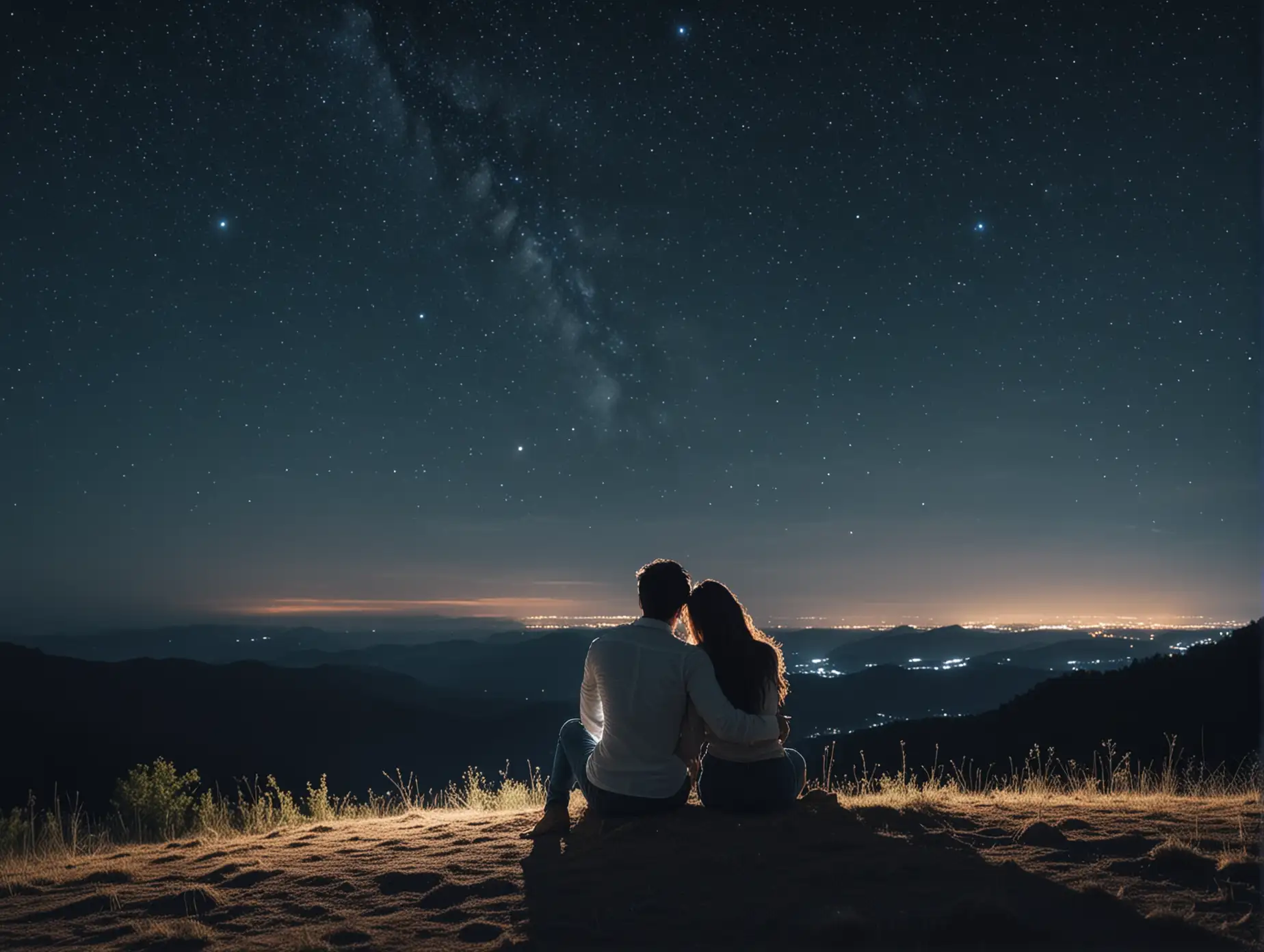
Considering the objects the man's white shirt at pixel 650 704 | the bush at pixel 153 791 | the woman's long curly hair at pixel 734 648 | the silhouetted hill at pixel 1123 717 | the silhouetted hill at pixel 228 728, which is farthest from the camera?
the silhouetted hill at pixel 228 728

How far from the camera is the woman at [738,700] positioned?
4.30 m

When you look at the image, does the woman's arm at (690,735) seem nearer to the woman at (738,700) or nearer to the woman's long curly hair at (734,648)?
the woman at (738,700)

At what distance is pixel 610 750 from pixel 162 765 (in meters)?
16.4

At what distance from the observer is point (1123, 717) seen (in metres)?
43.3

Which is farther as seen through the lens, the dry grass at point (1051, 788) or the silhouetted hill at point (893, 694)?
the silhouetted hill at point (893, 694)

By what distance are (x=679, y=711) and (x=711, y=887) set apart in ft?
2.86

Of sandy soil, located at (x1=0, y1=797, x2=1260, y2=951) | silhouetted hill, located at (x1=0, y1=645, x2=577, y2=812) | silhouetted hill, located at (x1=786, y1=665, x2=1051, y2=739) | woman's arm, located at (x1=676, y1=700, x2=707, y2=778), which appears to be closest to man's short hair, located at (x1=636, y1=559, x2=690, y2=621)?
woman's arm, located at (x1=676, y1=700, x2=707, y2=778)

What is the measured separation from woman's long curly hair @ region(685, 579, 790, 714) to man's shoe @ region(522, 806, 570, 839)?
1.37m

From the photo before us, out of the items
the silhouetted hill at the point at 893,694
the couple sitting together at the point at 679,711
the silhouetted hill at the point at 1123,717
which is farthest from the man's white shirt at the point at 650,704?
the silhouetted hill at the point at 893,694

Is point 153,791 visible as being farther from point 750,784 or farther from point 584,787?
point 750,784

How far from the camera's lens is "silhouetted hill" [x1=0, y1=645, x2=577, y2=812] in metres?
73.1

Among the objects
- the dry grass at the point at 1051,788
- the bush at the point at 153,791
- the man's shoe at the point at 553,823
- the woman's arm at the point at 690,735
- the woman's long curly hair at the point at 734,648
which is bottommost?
the bush at the point at 153,791

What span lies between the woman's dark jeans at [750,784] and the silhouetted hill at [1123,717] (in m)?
33.2

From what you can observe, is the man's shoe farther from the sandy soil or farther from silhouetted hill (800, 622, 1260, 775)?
silhouetted hill (800, 622, 1260, 775)
